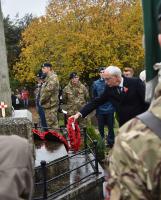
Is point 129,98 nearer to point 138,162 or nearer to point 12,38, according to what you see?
point 138,162

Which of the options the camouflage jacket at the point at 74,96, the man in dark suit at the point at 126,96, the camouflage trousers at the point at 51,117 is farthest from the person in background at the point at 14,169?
the camouflage jacket at the point at 74,96

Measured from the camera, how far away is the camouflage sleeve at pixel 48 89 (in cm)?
1248

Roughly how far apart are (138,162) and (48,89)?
10.8 meters

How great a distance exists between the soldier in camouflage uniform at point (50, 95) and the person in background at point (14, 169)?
10.1 meters

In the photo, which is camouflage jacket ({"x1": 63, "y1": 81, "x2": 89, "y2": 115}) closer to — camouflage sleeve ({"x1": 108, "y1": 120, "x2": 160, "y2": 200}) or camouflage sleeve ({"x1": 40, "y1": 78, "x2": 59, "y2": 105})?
camouflage sleeve ({"x1": 40, "y1": 78, "x2": 59, "y2": 105})

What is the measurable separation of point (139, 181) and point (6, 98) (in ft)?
25.0

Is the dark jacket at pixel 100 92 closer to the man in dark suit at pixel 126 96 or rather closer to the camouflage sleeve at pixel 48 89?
the camouflage sleeve at pixel 48 89

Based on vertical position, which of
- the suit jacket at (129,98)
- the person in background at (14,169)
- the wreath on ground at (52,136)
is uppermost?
the person in background at (14,169)

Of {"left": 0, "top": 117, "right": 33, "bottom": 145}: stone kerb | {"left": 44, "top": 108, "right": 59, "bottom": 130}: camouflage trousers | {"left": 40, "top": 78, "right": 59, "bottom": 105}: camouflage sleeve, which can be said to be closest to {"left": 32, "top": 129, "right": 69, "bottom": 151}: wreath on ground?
{"left": 0, "top": 117, "right": 33, "bottom": 145}: stone kerb

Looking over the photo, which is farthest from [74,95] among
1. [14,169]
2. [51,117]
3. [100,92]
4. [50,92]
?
[14,169]

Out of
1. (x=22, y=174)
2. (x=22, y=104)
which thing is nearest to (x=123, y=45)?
(x=22, y=104)

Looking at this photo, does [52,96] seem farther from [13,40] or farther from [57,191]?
[13,40]

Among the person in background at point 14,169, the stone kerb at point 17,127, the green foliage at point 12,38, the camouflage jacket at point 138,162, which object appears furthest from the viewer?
the green foliage at point 12,38

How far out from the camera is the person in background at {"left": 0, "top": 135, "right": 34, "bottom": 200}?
6.97ft
